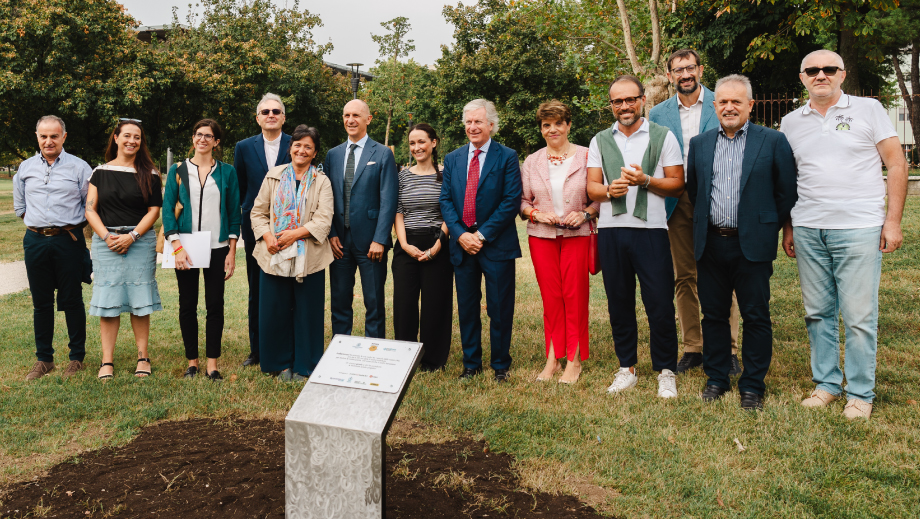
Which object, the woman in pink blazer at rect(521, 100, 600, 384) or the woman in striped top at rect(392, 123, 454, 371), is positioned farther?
the woman in striped top at rect(392, 123, 454, 371)

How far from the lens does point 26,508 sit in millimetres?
3436

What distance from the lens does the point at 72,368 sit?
591 centimetres

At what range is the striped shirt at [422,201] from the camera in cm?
564

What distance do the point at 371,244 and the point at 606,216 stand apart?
2.01m

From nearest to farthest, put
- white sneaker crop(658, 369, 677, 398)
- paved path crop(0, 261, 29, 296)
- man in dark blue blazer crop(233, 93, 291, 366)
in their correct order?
white sneaker crop(658, 369, 677, 398) → man in dark blue blazer crop(233, 93, 291, 366) → paved path crop(0, 261, 29, 296)

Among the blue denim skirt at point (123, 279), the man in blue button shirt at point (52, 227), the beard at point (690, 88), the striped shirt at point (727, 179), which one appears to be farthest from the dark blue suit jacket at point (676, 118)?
the man in blue button shirt at point (52, 227)

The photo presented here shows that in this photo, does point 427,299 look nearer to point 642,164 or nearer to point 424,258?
point 424,258

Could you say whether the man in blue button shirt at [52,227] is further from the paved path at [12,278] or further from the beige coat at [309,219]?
the paved path at [12,278]

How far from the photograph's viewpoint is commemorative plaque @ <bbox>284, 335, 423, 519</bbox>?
3.00 m

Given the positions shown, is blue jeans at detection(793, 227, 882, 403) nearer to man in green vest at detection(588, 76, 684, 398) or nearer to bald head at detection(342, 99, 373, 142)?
man in green vest at detection(588, 76, 684, 398)

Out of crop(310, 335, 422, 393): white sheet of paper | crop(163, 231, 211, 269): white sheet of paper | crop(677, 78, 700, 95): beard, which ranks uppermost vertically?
crop(677, 78, 700, 95): beard

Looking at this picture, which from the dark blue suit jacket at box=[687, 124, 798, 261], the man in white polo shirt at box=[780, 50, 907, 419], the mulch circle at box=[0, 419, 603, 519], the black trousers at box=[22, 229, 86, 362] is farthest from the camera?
the black trousers at box=[22, 229, 86, 362]

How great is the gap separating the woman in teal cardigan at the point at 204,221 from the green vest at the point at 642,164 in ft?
10.5

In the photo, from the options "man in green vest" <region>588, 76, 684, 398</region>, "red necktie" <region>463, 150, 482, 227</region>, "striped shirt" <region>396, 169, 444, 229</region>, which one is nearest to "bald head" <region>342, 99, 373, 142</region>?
"striped shirt" <region>396, 169, 444, 229</region>
